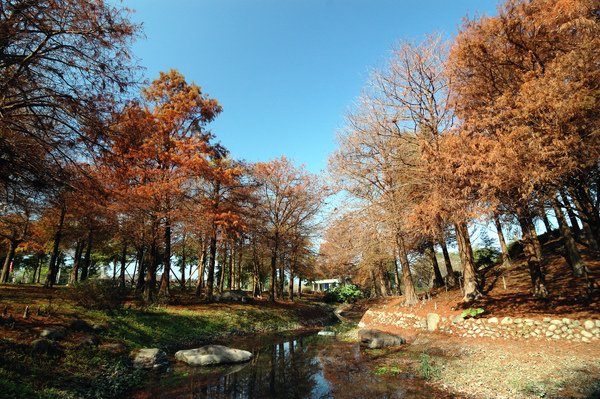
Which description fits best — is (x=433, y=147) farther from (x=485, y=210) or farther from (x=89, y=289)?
(x=89, y=289)

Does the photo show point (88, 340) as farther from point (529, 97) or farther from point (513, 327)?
point (529, 97)

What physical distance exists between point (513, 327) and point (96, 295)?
15719mm

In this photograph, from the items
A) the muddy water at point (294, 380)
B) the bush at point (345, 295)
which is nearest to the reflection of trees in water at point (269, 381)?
the muddy water at point (294, 380)

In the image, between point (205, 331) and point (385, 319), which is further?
point (385, 319)

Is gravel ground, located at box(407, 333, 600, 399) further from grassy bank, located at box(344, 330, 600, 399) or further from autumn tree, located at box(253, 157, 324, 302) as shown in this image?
autumn tree, located at box(253, 157, 324, 302)

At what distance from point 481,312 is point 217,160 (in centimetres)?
1701

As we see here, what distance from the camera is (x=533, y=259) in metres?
11.9

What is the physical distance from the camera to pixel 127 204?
52.0ft

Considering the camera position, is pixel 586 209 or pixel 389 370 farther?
pixel 586 209

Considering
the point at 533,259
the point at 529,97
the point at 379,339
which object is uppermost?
the point at 529,97

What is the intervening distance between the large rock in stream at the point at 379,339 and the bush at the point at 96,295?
35.4ft

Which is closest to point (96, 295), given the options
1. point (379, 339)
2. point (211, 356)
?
point (211, 356)

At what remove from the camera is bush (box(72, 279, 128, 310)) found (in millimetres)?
12852

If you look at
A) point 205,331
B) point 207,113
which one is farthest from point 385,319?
point 207,113
